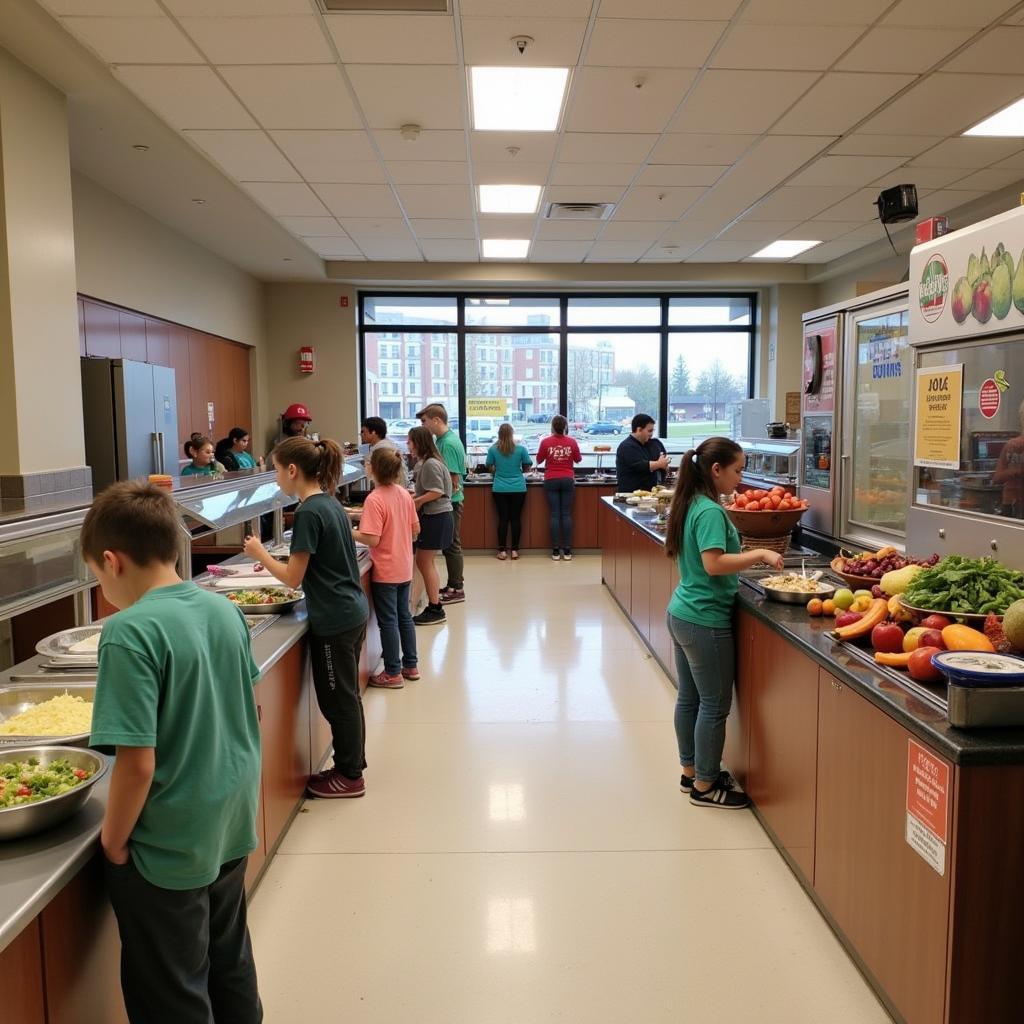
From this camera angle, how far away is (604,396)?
11.2m

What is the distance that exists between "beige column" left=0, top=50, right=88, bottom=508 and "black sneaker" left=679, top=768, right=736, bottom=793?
350cm

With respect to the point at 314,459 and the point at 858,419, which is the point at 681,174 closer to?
the point at 858,419

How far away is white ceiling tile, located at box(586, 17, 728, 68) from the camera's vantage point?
3.87 metres

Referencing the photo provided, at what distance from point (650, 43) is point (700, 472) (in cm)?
239

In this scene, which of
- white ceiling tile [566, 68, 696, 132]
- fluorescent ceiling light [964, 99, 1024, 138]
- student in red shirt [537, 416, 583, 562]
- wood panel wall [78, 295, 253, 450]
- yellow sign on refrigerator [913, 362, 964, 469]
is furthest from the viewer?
student in red shirt [537, 416, 583, 562]

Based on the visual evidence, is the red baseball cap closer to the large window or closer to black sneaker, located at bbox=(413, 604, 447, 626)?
the large window

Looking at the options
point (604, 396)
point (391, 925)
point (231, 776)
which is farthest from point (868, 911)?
point (604, 396)

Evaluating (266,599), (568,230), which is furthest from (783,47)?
(568,230)

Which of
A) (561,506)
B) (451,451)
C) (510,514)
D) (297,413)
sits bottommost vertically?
(510,514)

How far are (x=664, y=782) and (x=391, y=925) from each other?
1.44 metres

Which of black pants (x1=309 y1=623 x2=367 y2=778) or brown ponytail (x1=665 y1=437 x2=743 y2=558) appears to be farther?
black pants (x1=309 y1=623 x2=367 y2=778)

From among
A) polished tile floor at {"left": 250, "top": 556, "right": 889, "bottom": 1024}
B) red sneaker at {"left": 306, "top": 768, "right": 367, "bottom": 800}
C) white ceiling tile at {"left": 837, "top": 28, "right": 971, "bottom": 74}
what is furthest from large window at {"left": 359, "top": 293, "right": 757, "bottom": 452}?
red sneaker at {"left": 306, "top": 768, "right": 367, "bottom": 800}

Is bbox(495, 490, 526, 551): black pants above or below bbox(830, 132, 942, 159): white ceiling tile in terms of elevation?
below

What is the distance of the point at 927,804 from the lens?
5.92 ft
